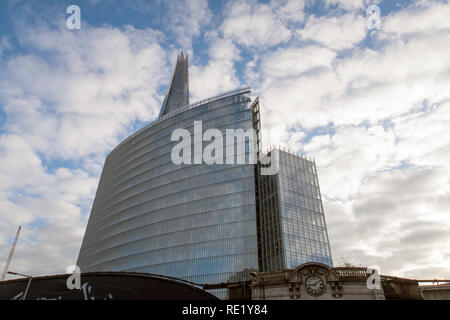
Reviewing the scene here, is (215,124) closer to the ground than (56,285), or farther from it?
farther from it

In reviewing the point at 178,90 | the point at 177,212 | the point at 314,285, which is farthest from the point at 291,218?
the point at 178,90

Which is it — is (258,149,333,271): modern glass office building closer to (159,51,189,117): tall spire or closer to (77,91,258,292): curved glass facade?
(77,91,258,292): curved glass facade

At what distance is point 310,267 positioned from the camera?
24703 mm

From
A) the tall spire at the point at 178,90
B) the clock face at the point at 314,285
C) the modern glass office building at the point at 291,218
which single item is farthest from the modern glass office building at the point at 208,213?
the clock face at the point at 314,285

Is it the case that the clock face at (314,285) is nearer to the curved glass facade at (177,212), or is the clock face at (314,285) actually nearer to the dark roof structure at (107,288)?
the dark roof structure at (107,288)

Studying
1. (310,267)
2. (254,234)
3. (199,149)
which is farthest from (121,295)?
(199,149)

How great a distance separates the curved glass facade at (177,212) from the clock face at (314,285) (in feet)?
161

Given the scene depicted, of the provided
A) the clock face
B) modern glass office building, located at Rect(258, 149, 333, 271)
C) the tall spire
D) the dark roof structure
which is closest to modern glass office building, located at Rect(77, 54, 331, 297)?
modern glass office building, located at Rect(258, 149, 333, 271)

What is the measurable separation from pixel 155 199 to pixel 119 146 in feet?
155

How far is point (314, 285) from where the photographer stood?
2419cm

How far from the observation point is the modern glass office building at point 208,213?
7488cm

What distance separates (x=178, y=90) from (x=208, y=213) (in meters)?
99.6
